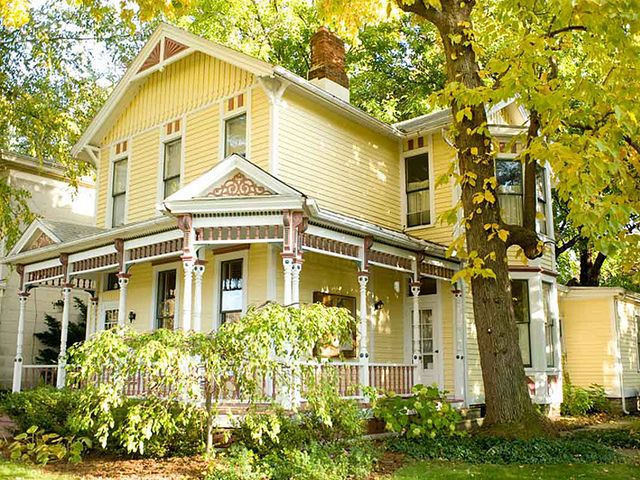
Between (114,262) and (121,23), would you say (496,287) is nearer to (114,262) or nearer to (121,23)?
(114,262)

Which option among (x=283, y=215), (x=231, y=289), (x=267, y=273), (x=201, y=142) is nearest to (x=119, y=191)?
(x=201, y=142)

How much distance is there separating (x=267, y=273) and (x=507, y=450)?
559 centimetres

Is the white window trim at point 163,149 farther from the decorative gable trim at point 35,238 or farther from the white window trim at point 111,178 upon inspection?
the decorative gable trim at point 35,238

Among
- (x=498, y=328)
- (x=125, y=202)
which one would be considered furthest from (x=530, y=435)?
(x=125, y=202)

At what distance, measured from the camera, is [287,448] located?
28.2 feet

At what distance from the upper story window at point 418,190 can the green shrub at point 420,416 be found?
580cm

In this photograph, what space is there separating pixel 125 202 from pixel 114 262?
312 centimetres

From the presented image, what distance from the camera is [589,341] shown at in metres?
20.0

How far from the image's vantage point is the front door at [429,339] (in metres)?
15.3

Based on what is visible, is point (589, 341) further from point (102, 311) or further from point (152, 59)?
point (152, 59)

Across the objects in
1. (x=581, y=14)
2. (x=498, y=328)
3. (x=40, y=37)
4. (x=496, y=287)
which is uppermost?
(x=40, y=37)

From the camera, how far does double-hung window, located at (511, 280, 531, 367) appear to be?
52.9ft

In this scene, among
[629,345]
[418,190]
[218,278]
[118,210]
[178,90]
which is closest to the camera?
[218,278]

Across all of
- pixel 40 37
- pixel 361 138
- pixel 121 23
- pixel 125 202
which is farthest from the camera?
pixel 121 23
